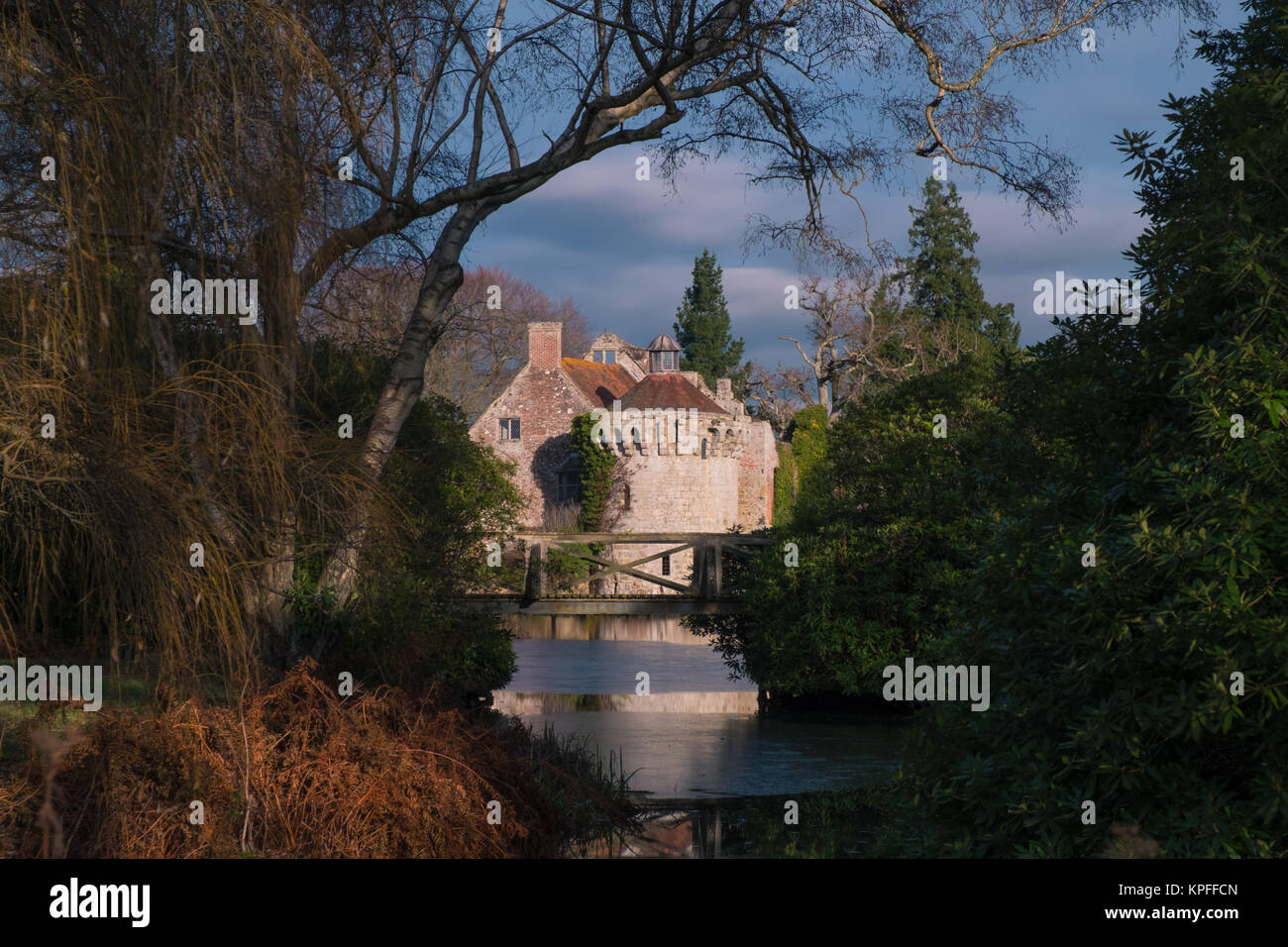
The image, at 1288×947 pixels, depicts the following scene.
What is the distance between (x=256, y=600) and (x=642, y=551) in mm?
30494

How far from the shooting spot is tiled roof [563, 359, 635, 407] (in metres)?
41.3

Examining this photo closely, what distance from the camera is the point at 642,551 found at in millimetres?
38750

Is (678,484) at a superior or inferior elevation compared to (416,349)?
superior

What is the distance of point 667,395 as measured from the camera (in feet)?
133

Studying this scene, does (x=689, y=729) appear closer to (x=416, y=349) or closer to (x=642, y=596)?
(x=642, y=596)

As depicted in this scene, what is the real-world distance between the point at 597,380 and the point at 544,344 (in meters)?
2.79

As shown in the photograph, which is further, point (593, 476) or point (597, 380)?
point (597, 380)

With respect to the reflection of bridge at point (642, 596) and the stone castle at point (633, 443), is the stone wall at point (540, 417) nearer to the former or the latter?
the stone castle at point (633, 443)

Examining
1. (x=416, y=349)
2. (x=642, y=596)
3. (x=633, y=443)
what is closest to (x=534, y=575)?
(x=642, y=596)

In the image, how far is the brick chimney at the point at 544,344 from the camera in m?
40.9

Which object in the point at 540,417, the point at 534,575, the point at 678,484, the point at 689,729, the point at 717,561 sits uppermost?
the point at 540,417

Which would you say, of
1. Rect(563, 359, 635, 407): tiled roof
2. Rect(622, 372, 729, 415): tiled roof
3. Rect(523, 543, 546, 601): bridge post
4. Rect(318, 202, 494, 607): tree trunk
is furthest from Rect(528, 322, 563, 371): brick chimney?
Rect(318, 202, 494, 607): tree trunk
